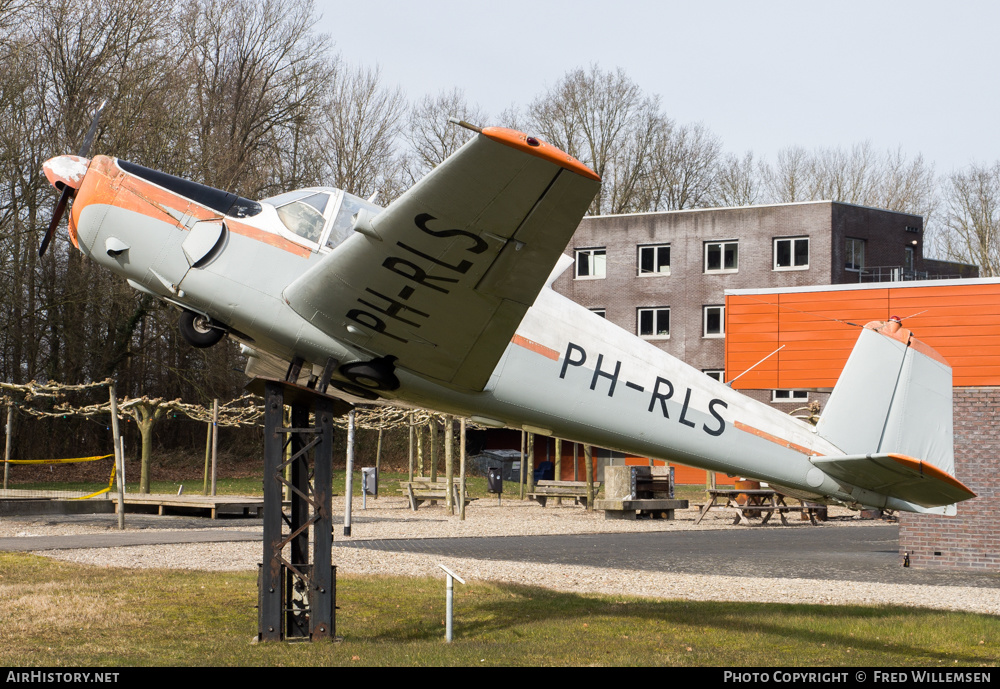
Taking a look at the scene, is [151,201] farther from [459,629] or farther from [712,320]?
[712,320]

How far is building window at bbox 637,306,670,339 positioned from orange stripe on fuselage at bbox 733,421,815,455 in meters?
39.1

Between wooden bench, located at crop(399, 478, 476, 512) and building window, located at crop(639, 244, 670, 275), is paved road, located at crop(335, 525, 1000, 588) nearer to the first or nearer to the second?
wooden bench, located at crop(399, 478, 476, 512)

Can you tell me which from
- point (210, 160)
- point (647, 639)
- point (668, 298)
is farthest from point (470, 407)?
point (668, 298)

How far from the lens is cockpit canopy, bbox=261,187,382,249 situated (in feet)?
30.6

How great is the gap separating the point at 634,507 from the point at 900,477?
18118 millimetres

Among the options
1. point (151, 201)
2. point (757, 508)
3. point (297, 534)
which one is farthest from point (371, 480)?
point (151, 201)

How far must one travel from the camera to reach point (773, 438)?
1057 centimetres

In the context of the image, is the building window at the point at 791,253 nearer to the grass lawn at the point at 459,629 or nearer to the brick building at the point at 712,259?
the brick building at the point at 712,259

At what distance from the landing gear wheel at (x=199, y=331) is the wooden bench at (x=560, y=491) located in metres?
23.2

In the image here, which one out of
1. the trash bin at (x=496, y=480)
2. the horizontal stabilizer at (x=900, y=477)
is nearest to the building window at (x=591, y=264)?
the trash bin at (x=496, y=480)

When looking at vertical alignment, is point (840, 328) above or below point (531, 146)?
above

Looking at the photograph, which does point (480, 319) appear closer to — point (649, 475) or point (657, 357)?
point (657, 357)

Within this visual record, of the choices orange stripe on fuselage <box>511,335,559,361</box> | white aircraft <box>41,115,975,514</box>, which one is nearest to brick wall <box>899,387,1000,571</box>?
white aircraft <box>41,115,975,514</box>

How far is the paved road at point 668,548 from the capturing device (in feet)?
53.2
